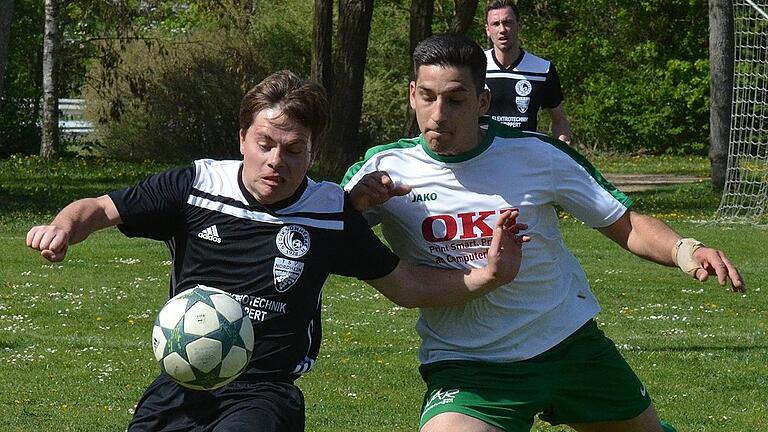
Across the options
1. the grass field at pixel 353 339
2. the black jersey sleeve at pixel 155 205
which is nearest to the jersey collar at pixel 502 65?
the grass field at pixel 353 339

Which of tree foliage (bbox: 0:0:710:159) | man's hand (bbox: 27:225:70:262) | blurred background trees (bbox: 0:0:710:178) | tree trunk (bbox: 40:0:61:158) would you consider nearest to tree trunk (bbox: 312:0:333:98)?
blurred background trees (bbox: 0:0:710:178)

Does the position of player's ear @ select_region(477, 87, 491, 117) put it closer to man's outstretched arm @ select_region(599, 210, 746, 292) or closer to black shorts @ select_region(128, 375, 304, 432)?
man's outstretched arm @ select_region(599, 210, 746, 292)

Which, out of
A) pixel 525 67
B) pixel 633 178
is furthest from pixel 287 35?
pixel 525 67

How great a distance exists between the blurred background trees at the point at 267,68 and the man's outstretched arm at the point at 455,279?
25.9 metres

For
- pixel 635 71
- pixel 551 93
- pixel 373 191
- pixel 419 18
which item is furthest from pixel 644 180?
pixel 373 191

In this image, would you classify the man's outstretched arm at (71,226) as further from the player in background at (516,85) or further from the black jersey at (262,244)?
the player in background at (516,85)

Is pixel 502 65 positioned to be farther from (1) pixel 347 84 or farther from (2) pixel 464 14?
(2) pixel 464 14

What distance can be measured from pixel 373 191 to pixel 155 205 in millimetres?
797

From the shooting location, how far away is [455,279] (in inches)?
194

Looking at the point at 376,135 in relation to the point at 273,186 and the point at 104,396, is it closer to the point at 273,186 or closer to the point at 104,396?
the point at 104,396

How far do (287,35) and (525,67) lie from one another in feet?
73.8

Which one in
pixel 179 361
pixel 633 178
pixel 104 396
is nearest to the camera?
pixel 179 361

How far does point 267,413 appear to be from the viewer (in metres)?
4.48

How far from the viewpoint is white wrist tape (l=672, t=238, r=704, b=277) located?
4789 millimetres
